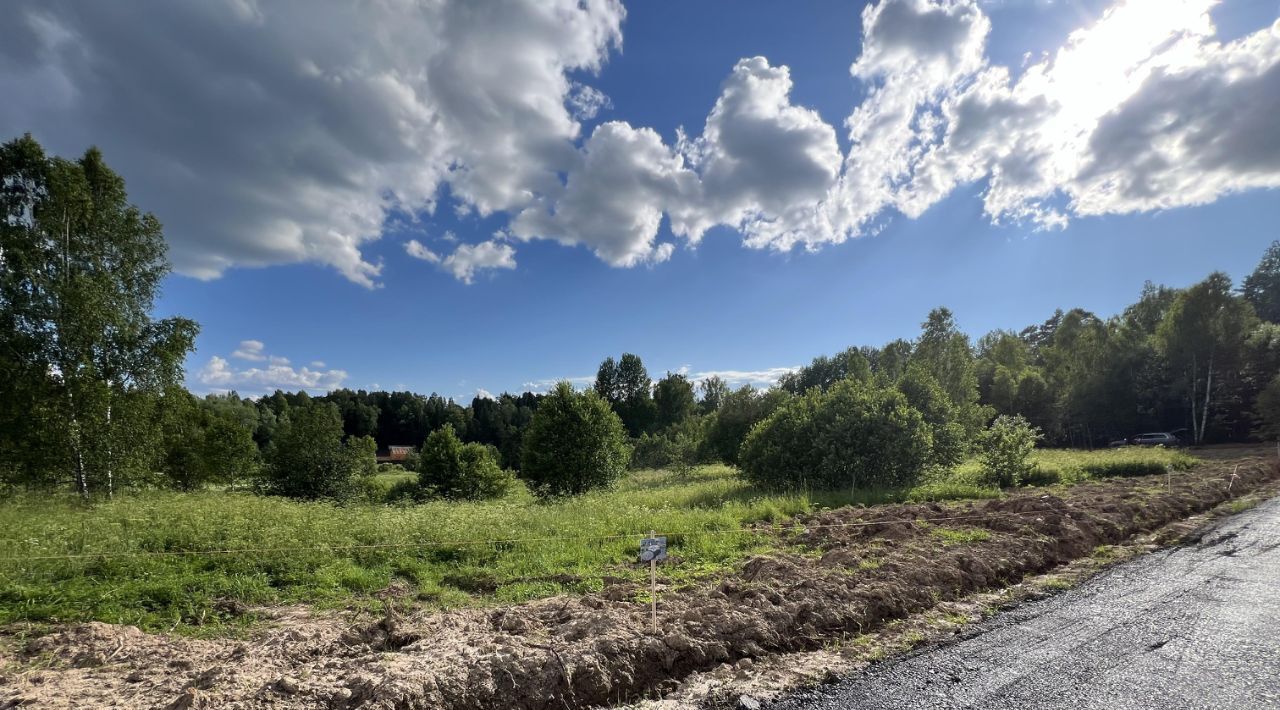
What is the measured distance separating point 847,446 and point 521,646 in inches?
669

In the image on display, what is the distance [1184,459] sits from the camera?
23.3 metres

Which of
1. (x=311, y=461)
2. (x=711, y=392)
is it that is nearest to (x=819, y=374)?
(x=711, y=392)

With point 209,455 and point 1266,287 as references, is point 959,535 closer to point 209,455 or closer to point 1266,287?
point 209,455

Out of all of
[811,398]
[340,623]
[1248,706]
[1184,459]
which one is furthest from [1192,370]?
[340,623]

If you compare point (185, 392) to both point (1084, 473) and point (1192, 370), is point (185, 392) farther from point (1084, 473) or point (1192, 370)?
point (1192, 370)

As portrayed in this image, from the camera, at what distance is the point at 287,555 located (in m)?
7.88

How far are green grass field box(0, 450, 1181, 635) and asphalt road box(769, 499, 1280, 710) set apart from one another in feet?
11.2

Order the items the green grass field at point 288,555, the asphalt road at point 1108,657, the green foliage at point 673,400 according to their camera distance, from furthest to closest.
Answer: the green foliage at point 673,400 < the green grass field at point 288,555 < the asphalt road at point 1108,657

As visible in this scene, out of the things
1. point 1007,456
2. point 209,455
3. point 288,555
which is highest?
point 209,455

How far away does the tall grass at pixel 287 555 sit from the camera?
6.19 meters

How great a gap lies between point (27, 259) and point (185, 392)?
450 cm

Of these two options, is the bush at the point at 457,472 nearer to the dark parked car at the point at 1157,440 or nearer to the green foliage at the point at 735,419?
the green foliage at the point at 735,419

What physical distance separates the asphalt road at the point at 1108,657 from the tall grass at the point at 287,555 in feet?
11.9

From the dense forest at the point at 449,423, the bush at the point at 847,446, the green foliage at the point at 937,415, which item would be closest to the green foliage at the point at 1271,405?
the dense forest at the point at 449,423
